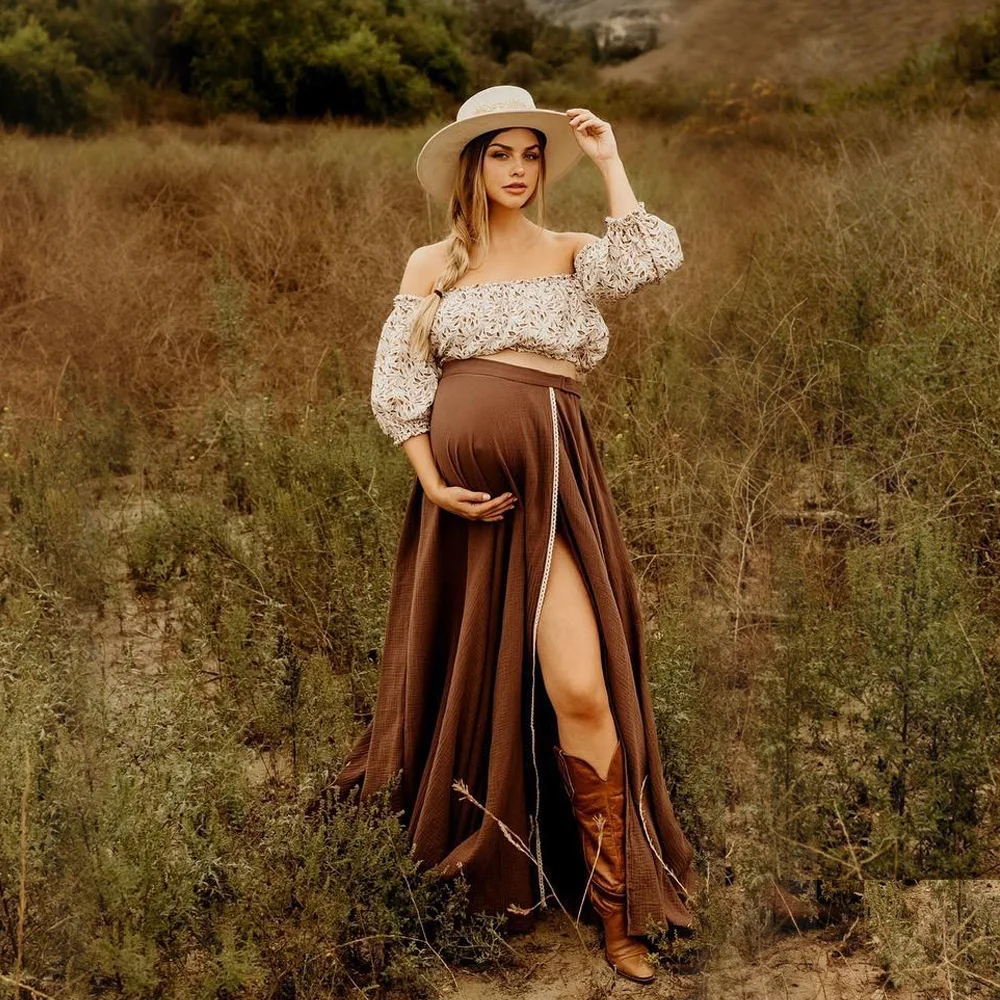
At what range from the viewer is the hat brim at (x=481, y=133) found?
285cm

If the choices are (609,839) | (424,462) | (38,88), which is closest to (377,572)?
(424,462)

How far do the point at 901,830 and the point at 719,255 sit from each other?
4.96 meters

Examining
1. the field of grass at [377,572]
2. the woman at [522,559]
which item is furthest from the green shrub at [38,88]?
the woman at [522,559]

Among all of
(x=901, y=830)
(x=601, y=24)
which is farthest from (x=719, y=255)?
(x=601, y=24)

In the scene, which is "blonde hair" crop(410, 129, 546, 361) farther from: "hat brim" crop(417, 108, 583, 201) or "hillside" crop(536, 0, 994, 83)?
"hillside" crop(536, 0, 994, 83)

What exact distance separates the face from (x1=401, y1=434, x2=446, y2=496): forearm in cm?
64

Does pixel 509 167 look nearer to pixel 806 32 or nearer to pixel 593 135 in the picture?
pixel 593 135

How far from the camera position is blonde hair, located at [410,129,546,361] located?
9.44 feet

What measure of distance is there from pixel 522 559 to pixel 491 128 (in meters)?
1.09

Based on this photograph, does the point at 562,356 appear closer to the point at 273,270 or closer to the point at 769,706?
the point at 769,706

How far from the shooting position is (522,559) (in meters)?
2.82

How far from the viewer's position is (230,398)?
19.5ft

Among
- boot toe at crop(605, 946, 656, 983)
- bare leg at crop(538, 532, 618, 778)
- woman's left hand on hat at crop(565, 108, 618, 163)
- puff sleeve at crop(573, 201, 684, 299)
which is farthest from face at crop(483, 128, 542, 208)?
boot toe at crop(605, 946, 656, 983)

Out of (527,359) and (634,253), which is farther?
(527,359)
